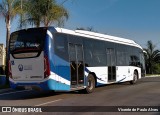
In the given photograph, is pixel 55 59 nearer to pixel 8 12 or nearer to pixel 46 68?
pixel 46 68

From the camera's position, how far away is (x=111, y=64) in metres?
21.8

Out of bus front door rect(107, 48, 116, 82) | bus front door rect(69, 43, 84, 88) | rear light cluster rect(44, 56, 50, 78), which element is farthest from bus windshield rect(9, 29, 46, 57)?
bus front door rect(107, 48, 116, 82)

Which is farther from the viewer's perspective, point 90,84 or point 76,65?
point 90,84

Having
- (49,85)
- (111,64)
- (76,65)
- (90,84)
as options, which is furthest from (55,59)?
(111,64)

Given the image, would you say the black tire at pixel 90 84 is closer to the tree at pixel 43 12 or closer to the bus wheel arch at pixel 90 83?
the bus wheel arch at pixel 90 83

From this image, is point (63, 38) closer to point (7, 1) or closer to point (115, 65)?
point (115, 65)

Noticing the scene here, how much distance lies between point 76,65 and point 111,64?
14.8 feet

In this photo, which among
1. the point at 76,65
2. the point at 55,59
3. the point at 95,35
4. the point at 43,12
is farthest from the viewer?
the point at 43,12

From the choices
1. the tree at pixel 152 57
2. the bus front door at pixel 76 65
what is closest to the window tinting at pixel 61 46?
the bus front door at pixel 76 65

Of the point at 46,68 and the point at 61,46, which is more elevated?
the point at 61,46

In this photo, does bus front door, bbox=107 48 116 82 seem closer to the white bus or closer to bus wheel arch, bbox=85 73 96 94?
the white bus

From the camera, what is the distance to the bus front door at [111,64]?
70.7 ft

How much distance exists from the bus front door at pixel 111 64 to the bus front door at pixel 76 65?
3524 mm

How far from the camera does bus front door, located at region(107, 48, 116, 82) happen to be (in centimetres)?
2155
